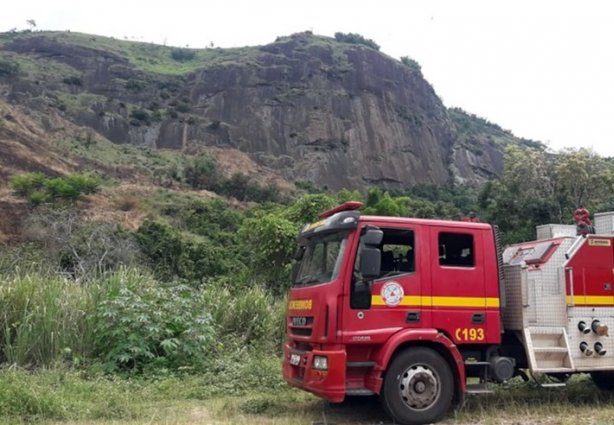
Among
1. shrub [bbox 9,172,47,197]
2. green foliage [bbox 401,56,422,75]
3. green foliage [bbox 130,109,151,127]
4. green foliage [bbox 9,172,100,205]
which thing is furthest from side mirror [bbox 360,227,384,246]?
green foliage [bbox 401,56,422,75]

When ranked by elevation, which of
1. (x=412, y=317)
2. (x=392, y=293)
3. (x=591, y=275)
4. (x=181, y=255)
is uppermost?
(x=181, y=255)

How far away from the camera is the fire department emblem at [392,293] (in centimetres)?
766

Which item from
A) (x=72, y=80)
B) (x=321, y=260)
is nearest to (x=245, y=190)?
(x=72, y=80)

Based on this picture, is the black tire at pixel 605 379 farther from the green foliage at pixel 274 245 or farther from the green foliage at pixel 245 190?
the green foliage at pixel 245 190

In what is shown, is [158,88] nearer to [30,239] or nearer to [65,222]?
[30,239]

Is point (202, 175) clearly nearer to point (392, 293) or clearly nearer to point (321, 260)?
point (321, 260)

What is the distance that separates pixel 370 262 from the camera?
23.9 ft

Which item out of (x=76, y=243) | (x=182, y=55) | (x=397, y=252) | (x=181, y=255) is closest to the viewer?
(x=397, y=252)

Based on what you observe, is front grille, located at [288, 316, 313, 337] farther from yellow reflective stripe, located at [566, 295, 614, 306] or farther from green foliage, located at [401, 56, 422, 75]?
green foliage, located at [401, 56, 422, 75]

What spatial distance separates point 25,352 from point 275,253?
53.7 feet

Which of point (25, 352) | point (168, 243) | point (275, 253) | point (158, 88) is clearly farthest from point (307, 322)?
point (158, 88)

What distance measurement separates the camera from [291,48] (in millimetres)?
109688

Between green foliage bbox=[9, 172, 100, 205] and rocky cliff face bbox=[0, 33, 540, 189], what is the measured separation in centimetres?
3235

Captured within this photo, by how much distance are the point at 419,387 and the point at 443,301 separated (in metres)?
1.11
